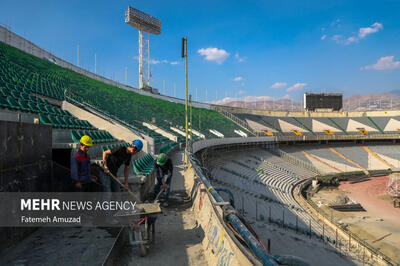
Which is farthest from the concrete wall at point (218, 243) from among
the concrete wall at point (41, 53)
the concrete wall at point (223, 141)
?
the concrete wall at point (41, 53)

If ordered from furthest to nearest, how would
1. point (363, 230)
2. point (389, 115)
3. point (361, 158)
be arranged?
point (389, 115) → point (361, 158) → point (363, 230)

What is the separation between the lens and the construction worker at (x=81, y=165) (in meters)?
4.49

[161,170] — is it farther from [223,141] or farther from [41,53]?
[41,53]

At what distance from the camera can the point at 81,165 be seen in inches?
183

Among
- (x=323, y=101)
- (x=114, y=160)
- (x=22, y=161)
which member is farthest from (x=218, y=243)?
(x=323, y=101)

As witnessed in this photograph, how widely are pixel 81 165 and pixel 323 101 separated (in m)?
60.8

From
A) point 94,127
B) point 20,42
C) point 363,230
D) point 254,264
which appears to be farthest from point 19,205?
point 20,42

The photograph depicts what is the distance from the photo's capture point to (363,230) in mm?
16438

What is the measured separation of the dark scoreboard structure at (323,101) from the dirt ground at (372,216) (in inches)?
1120

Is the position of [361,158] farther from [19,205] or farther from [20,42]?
[20,42]

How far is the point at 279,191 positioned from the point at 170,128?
13885mm

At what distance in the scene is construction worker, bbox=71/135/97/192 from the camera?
4492 mm

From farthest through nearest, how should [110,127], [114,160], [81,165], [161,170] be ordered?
[110,127] < [161,170] < [114,160] < [81,165]

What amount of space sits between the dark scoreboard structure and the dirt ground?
28.5 m
